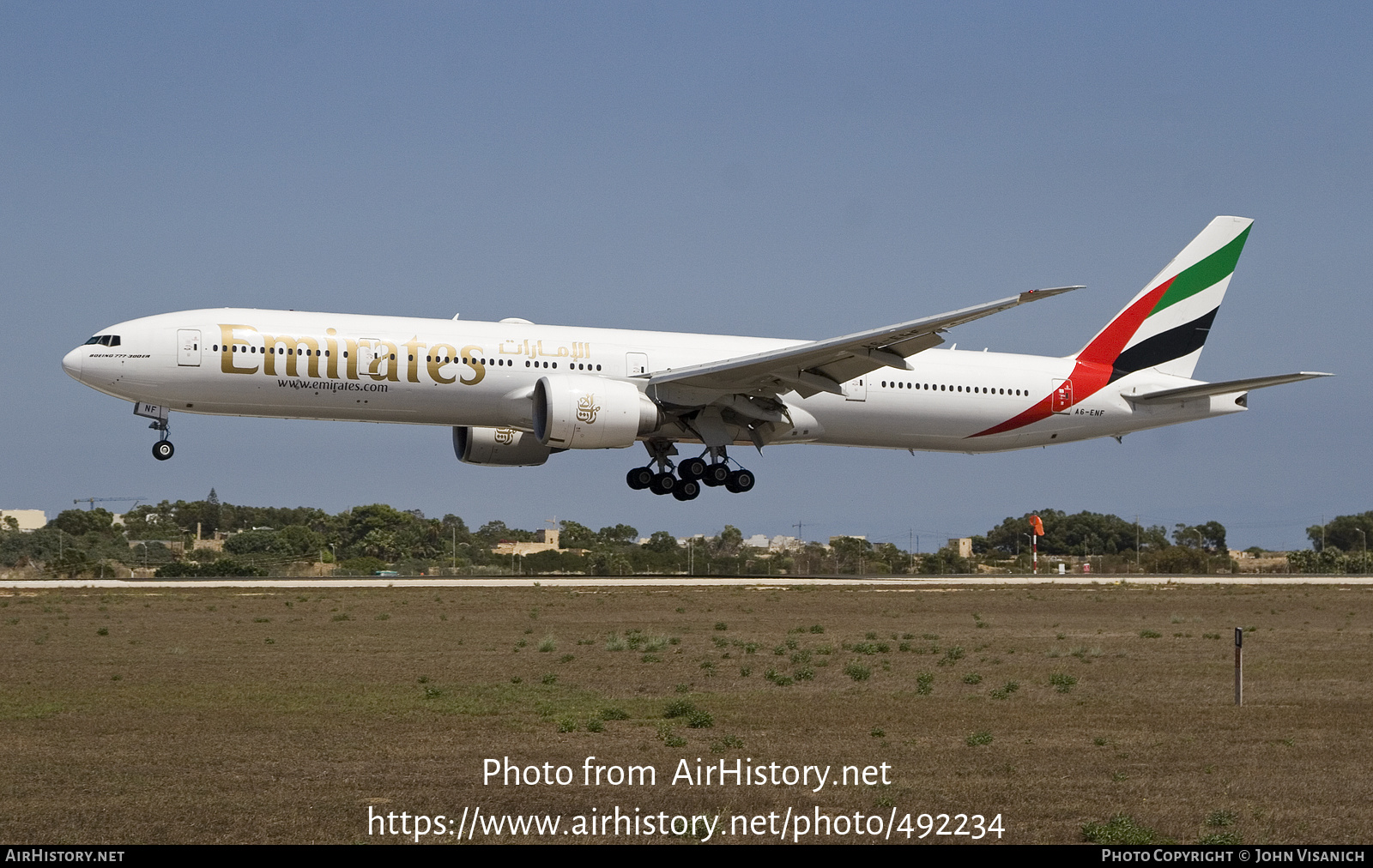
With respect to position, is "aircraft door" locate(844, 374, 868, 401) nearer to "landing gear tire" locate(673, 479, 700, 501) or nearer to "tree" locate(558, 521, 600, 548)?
"landing gear tire" locate(673, 479, 700, 501)

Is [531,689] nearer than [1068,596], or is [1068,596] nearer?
[531,689]

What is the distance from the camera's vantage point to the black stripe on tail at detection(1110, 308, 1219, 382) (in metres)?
40.8

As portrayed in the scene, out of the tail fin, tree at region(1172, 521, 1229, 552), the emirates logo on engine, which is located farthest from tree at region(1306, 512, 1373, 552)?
the emirates logo on engine

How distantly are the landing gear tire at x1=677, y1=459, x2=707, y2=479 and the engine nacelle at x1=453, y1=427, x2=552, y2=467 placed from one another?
165 inches

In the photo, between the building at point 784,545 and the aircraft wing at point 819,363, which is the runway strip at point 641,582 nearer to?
the aircraft wing at point 819,363

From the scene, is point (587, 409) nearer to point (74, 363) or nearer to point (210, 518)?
point (74, 363)

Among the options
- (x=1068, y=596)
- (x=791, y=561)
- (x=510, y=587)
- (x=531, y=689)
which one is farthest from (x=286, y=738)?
(x=791, y=561)

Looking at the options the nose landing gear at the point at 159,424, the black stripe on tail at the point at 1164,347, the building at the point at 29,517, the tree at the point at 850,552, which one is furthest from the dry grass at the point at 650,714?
the building at the point at 29,517

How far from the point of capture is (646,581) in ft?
137

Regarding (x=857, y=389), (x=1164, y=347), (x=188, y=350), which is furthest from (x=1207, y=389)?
(x=188, y=350)
